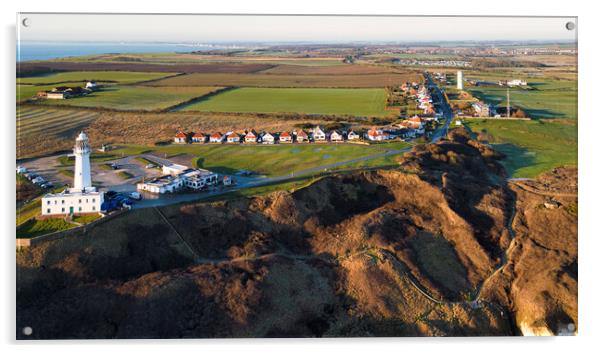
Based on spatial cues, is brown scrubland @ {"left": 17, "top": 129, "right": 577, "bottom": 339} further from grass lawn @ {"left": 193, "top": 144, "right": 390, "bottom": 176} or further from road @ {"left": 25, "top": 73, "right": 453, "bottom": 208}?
grass lawn @ {"left": 193, "top": 144, "right": 390, "bottom": 176}

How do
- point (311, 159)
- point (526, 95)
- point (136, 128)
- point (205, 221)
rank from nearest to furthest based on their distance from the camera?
point (205, 221), point (311, 159), point (136, 128), point (526, 95)

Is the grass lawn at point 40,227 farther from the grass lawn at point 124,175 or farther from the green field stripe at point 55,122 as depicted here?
the green field stripe at point 55,122

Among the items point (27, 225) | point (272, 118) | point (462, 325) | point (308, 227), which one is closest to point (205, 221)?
point (308, 227)

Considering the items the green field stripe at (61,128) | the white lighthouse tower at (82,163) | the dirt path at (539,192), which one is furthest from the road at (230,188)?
the dirt path at (539,192)

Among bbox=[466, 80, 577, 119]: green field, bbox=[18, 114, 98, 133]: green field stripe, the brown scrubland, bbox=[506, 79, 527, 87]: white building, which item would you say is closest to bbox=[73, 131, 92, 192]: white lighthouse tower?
the brown scrubland

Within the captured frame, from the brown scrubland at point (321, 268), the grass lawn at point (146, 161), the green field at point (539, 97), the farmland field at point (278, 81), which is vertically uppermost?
the farmland field at point (278, 81)

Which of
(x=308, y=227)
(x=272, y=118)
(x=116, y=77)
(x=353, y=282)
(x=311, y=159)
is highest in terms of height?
(x=116, y=77)

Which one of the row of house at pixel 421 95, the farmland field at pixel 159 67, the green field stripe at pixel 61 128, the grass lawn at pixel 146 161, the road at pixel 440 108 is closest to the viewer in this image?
the grass lawn at pixel 146 161

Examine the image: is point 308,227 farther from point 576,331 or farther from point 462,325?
point 576,331
